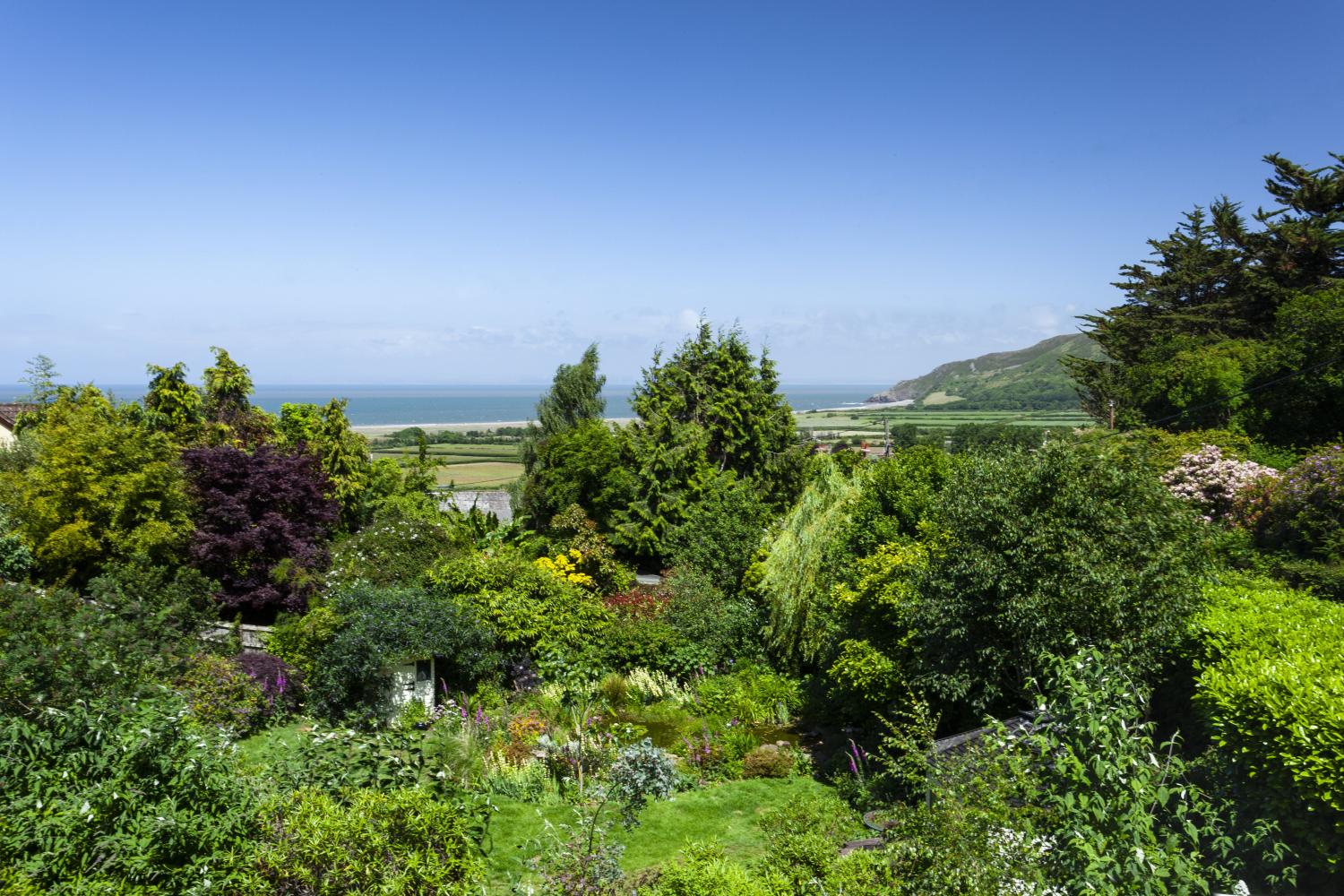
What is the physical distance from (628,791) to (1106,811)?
7805mm

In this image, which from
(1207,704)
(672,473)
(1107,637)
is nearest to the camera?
(1207,704)

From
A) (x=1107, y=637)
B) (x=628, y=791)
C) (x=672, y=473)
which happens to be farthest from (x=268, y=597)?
(x=1107, y=637)

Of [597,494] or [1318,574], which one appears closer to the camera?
[1318,574]

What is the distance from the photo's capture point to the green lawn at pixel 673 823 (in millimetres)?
9547

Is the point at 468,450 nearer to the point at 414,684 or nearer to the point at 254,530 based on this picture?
the point at 254,530

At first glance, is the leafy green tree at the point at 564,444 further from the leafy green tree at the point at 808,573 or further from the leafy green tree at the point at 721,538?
the leafy green tree at the point at 808,573

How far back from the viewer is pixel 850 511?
1633 cm

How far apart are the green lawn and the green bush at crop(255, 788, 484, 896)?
3.45 meters

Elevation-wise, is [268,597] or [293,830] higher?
[293,830]

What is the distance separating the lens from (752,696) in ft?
51.6

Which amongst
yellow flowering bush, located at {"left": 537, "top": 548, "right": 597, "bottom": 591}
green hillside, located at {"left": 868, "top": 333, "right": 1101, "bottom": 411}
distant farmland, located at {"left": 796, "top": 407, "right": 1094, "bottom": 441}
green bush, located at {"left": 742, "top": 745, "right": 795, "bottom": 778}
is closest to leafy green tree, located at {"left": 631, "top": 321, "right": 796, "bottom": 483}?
yellow flowering bush, located at {"left": 537, "top": 548, "right": 597, "bottom": 591}

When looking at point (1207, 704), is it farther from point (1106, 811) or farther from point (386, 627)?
point (386, 627)

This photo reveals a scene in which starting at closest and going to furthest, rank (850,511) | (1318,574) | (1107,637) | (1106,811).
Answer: (1106,811), (1107,637), (1318,574), (850,511)

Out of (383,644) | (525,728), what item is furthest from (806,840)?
(383,644)
